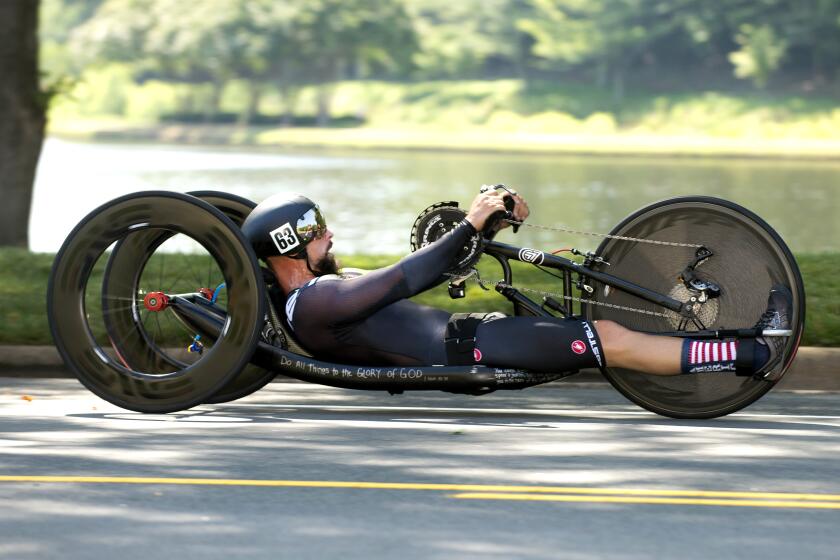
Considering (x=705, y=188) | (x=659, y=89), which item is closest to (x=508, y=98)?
(x=659, y=89)

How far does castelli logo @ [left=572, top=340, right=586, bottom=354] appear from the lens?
7301 millimetres

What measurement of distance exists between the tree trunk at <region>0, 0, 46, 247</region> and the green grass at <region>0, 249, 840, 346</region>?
1.76 metres

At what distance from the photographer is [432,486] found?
586 cm

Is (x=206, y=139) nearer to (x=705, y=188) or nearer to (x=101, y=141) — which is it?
(x=101, y=141)

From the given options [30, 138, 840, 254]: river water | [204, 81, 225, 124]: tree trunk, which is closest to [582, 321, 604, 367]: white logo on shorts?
[30, 138, 840, 254]: river water

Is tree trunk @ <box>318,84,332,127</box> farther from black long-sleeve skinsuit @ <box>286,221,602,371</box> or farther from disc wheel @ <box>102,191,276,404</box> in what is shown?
black long-sleeve skinsuit @ <box>286,221,602,371</box>

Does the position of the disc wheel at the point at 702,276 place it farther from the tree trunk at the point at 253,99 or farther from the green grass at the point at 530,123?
the tree trunk at the point at 253,99

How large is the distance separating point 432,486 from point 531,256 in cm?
194

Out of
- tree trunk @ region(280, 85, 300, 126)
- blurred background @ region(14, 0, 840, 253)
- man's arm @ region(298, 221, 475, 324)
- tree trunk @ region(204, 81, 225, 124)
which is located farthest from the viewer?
tree trunk @ region(204, 81, 225, 124)

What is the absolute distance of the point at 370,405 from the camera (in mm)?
8109

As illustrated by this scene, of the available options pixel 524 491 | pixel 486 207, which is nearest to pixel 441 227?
pixel 486 207

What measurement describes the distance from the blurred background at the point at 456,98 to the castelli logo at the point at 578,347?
116 ft

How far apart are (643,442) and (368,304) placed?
4.59 ft

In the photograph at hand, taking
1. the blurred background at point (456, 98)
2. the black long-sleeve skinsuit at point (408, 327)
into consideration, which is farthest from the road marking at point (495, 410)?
the blurred background at point (456, 98)
